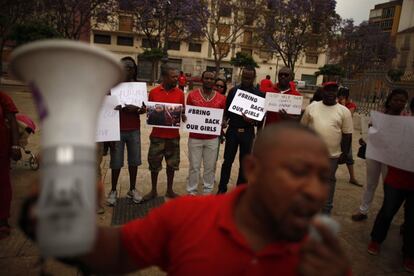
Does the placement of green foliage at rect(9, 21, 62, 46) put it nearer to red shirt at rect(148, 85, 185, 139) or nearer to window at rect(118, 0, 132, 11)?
window at rect(118, 0, 132, 11)

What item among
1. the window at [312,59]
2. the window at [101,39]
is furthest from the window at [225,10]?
the window at [312,59]

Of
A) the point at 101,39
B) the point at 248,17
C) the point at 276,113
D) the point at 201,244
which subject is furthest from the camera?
the point at 101,39

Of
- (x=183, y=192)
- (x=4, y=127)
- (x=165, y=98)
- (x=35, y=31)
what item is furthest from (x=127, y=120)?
(x=35, y=31)

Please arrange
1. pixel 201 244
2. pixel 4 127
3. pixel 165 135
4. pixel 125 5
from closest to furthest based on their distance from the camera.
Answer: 1. pixel 201 244
2. pixel 4 127
3. pixel 165 135
4. pixel 125 5

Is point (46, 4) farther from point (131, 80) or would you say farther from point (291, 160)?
point (291, 160)

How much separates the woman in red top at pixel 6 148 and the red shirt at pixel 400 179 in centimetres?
424

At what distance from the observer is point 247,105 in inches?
193

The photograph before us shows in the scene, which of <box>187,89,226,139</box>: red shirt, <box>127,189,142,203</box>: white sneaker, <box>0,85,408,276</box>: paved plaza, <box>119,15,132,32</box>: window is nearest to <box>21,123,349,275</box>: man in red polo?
<box>0,85,408,276</box>: paved plaza

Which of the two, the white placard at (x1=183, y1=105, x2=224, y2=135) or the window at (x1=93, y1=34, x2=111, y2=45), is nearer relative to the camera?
the white placard at (x1=183, y1=105, x2=224, y2=135)

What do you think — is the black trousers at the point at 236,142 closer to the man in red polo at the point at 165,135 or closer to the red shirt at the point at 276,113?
the red shirt at the point at 276,113

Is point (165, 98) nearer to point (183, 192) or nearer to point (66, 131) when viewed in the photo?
point (183, 192)

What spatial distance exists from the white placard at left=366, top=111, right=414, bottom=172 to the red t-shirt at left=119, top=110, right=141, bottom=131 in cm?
310

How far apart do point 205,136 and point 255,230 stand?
11.6 feet

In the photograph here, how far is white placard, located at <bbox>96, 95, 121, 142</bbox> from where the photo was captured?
4.19 metres
